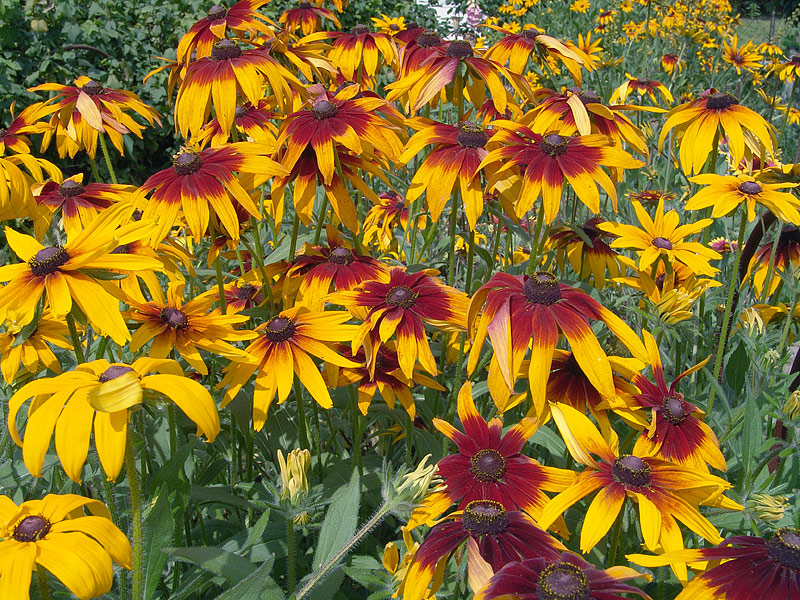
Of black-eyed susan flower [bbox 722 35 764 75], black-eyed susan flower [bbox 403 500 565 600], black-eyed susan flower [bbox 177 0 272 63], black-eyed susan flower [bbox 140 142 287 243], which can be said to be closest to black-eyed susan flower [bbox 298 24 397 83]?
black-eyed susan flower [bbox 177 0 272 63]

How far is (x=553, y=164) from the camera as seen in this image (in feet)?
4.56

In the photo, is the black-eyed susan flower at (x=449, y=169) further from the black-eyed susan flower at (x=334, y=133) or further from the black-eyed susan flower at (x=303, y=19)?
the black-eyed susan flower at (x=303, y=19)

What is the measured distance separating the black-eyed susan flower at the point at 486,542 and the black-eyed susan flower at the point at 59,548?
400mm

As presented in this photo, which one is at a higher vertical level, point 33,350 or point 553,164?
point 553,164

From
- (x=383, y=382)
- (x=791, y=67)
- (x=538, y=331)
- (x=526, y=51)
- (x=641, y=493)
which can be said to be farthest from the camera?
(x=791, y=67)

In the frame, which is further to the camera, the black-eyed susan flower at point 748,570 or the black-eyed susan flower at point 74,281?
the black-eyed susan flower at point 74,281

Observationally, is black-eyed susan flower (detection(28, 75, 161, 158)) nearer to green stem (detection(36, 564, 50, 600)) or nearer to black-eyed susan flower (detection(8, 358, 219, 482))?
black-eyed susan flower (detection(8, 358, 219, 482))

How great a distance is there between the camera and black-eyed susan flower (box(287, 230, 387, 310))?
1.51 meters

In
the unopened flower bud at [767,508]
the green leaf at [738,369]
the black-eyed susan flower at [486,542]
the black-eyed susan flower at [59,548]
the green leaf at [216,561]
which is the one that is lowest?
the green leaf at [738,369]

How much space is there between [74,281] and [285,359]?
1.29 ft

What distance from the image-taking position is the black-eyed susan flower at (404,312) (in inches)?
50.6

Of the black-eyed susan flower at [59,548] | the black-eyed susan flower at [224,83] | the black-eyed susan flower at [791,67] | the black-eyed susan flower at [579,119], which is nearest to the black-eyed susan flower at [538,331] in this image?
the black-eyed susan flower at [579,119]

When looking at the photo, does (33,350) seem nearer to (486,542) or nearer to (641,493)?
(486,542)

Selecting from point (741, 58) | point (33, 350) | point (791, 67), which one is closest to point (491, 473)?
point (33, 350)
